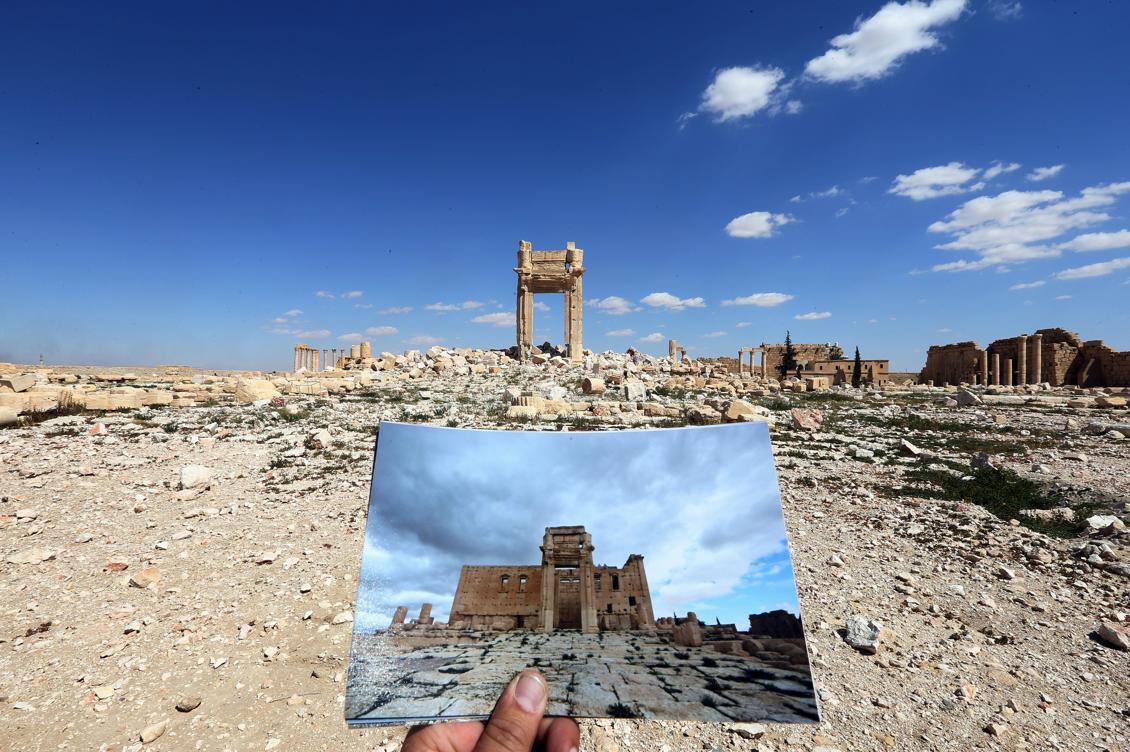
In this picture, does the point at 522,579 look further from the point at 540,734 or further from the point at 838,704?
the point at 838,704

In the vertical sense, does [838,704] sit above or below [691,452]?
below

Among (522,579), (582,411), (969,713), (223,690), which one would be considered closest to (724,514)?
(522,579)

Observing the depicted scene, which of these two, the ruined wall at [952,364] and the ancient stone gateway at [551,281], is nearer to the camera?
the ancient stone gateway at [551,281]

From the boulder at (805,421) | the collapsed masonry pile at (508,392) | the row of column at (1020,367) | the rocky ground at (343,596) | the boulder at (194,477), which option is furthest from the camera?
the row of column at (1020,367)

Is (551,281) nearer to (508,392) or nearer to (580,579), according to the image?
(508,392)

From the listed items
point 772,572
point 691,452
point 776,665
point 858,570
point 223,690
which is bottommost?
point 223,690

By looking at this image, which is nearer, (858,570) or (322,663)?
(322,663)

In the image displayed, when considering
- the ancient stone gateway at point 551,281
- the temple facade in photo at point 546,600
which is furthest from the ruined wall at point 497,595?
the ancient stone gateway at point 551,281

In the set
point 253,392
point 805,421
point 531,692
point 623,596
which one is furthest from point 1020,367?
point 531,692

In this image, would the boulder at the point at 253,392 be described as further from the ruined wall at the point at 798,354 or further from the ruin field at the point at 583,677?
the ruined wall at the point at 798,354
